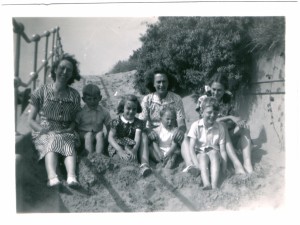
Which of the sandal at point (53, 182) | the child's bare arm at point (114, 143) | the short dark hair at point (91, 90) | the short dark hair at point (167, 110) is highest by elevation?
the short dark hair at point (91, 90)

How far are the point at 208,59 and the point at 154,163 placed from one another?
0.94m

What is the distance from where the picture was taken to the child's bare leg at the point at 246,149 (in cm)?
222

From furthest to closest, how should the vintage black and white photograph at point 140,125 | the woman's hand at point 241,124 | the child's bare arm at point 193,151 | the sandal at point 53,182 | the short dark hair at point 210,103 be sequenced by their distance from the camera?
1. the woman's hand at point 241,124
2. the short dark hair at point 210,103
3. the child's bare arm at point 193,151
4. the vintage black and white photograph at point 140,125
5. the sandal at point 53,182

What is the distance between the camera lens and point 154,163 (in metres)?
2.27

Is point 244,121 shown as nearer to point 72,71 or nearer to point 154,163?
point 154,163

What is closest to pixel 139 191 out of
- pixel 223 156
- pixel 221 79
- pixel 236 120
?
pixel 223 156

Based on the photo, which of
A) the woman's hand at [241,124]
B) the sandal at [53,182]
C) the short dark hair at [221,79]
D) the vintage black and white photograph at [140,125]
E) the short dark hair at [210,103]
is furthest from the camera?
the short dark hair at [221,79]

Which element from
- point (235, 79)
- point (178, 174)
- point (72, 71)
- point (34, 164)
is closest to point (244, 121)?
point (235, 79)

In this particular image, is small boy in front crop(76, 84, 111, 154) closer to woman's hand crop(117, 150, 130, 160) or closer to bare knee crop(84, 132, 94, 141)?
bare knee crop(84, 132, 94, 141)

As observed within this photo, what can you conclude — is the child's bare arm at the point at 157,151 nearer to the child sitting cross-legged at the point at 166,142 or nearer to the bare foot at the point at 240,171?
the child sitting cross-legged at the point at 166,142

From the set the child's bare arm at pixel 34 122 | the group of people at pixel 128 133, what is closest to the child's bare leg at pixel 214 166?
the group of people at pixel 128 133

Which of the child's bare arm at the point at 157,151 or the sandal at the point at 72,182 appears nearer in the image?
A: the sandal at the point at 72,182

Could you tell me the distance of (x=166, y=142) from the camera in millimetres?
2324

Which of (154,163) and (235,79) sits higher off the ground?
(235,79)
